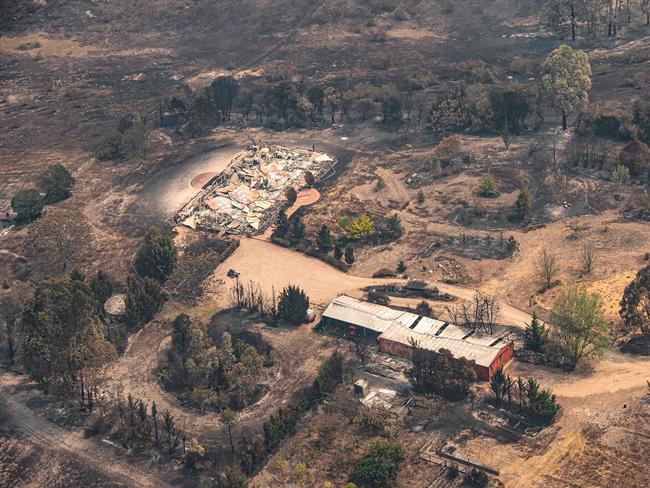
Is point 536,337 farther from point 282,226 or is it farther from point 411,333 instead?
point 282,226

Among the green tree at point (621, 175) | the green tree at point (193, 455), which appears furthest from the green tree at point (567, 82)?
the green tree at point (193, 455)

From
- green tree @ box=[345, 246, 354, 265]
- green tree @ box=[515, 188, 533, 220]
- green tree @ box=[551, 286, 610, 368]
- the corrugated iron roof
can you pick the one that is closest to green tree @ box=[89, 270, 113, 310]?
the corrugated iron roof

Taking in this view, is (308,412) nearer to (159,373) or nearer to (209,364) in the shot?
(209,364)

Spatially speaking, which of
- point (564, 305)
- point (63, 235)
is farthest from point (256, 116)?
point (564, 305)

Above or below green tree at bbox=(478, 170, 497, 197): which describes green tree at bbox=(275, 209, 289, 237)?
below

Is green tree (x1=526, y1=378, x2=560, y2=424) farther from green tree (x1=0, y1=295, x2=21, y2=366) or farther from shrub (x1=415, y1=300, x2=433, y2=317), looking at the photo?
green tree (x1=0, y1=295, x2=21, y2=366)

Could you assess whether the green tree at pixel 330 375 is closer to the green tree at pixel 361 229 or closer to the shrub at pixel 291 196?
the green tree at pixel 361 229
